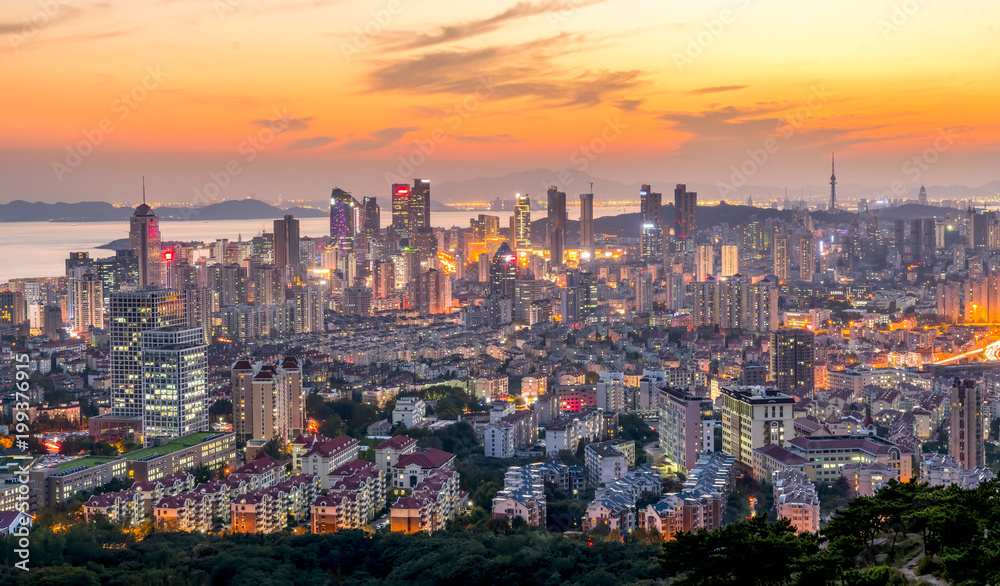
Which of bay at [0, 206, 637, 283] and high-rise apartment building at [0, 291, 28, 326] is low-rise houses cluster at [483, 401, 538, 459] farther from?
bay at [0, 206, 637, 283]

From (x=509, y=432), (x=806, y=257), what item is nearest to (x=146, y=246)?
(x=509, y=432)

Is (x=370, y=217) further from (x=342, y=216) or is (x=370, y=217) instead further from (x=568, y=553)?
(x=568, y=553)

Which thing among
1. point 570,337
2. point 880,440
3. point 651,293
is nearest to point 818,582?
point 880,440

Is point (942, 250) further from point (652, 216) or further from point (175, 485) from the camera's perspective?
point (175, 485)

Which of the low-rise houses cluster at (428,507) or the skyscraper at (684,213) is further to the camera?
the skyscraper at (684,213)

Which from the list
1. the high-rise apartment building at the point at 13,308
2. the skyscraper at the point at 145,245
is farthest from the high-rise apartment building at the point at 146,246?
the high-rise apartment building at the point at 13,308

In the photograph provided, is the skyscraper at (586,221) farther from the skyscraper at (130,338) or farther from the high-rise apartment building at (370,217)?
the skyscraper at (130,338)
